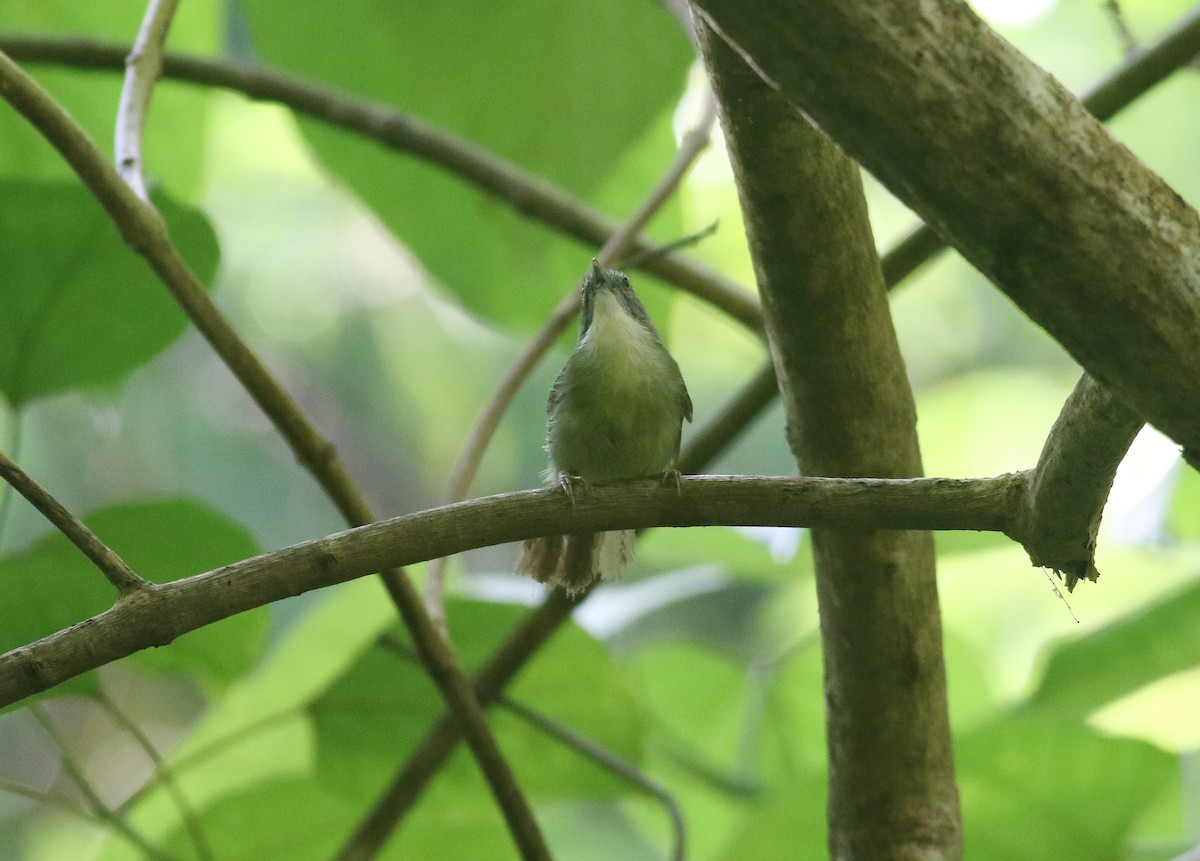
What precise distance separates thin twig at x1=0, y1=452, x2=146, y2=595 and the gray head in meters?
0.92

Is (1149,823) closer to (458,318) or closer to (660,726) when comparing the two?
(660,726)

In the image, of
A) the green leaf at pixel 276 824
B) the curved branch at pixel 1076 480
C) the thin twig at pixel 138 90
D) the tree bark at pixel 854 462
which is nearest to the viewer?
the curved branch at pixel 1076 480

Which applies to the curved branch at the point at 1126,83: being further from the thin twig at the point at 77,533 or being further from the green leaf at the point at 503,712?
the thin twig at the point at 77,533

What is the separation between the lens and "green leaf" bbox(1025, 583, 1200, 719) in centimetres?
179

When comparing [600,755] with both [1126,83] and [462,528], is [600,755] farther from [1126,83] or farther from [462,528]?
[1126,83]

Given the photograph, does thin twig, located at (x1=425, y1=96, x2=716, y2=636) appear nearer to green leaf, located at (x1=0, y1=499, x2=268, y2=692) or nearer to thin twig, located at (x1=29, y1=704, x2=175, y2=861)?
green leaf, located at (x1=0, y1=499, x2=268, y2=692)

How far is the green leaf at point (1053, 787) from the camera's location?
1.68 meters

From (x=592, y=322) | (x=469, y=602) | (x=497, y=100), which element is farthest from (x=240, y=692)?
(x=497, y=100)

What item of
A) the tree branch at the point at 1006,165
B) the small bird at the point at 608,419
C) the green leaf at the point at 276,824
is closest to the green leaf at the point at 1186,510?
the small bird at the point at 608,419

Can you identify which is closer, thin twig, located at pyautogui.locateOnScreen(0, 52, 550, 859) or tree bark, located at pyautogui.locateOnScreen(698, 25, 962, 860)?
tree bark, located at pyautogui.locateOnScreen(698, 25, 962, 860)

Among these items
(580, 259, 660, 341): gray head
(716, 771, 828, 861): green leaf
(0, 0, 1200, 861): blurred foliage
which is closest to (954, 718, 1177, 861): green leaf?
(0, 0, 1200, 861): blurred foliage

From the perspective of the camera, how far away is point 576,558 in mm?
1713

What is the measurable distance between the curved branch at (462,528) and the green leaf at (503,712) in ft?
2.70

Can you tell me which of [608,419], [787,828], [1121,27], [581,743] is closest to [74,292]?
[608,419]
